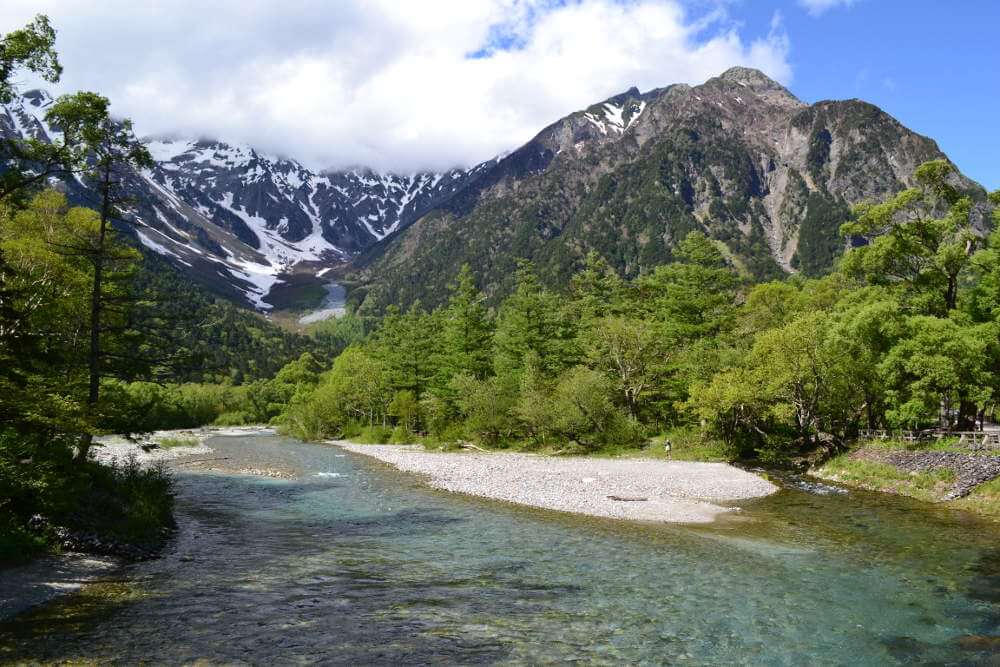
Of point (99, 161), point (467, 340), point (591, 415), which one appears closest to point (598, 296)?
point (467, 340)

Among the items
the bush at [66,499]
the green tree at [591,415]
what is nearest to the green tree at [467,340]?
the green tree at [591,415]

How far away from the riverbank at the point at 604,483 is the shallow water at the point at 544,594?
7.45 ft

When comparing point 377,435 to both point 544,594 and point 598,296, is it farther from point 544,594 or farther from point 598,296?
point 544,594

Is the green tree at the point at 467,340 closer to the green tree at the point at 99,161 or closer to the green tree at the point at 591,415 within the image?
the green tree at the point at 591,415

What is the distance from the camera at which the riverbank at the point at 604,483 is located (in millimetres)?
26984

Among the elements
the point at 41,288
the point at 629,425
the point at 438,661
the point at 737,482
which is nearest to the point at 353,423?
the point at 629,425

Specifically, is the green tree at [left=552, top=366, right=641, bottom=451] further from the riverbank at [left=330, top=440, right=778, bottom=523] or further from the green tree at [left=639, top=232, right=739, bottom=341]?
the green tree at [left=639, top=232, right=739, bottom=341]

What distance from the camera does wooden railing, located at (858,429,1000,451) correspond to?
101ft

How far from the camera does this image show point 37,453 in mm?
16984

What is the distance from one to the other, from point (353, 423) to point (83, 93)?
211 ft

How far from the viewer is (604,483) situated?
33.8 metres

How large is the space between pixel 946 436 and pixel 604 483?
20.1m

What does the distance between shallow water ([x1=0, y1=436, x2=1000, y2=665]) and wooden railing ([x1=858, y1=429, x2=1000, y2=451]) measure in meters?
9.09

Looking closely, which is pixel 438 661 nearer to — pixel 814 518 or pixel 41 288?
pixel 41 288
